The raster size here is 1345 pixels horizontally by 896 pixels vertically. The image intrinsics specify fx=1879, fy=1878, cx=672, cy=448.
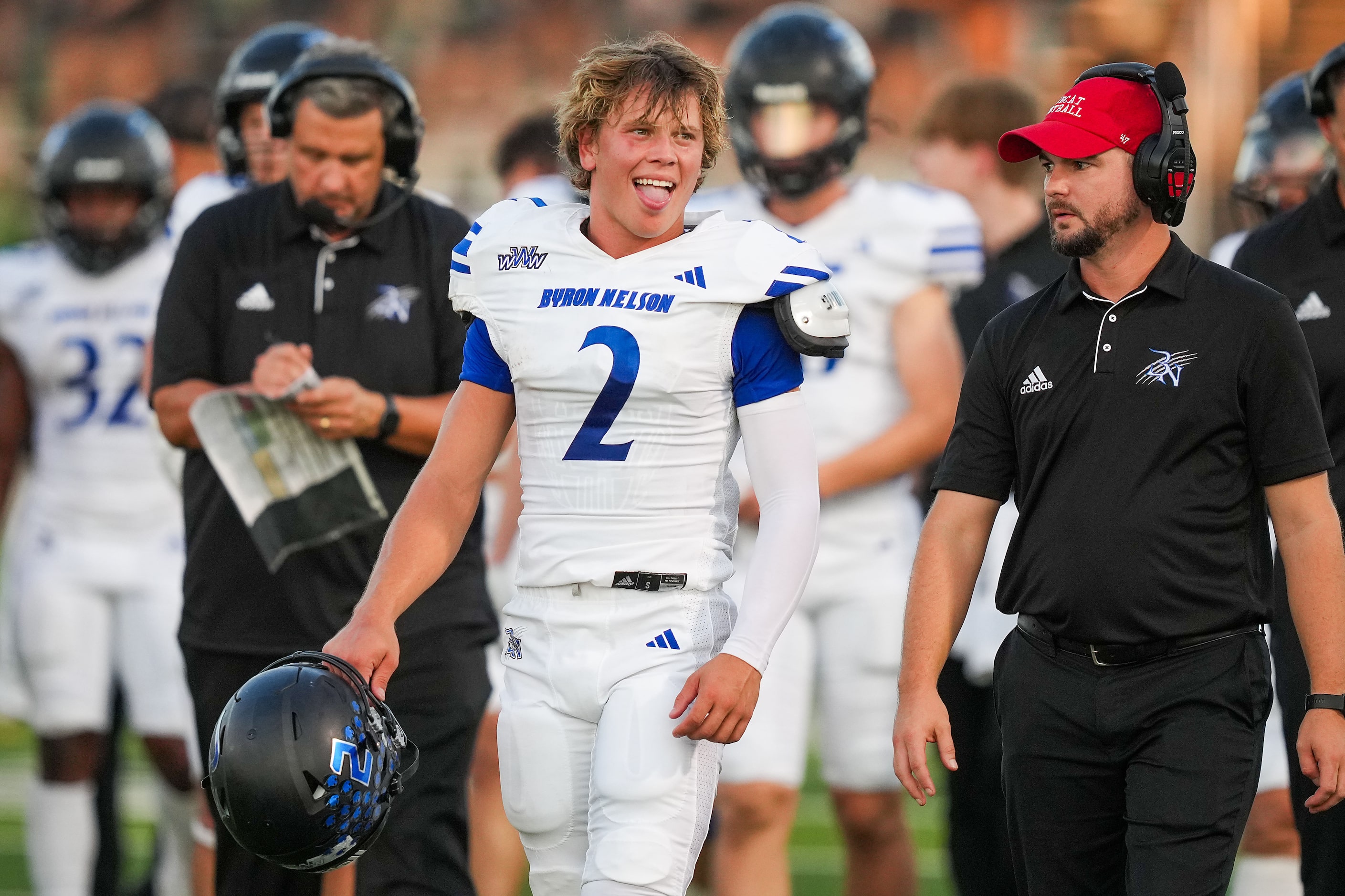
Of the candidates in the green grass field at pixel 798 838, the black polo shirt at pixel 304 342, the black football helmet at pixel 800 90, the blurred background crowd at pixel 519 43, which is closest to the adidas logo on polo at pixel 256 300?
the black polo shirt at pixel 304 342

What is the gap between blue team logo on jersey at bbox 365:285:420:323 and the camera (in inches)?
174

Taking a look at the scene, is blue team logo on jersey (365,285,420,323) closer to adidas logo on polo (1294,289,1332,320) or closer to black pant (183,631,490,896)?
black pant (183,631,490,896)

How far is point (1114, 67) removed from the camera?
3574 millimetres

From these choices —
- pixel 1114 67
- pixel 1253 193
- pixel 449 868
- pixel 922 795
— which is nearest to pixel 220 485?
pixel 449 868

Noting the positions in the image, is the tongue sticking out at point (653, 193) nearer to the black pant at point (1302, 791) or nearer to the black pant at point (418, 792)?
the black pant at point (418, 792)

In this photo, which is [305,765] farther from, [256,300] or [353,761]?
[256,300]

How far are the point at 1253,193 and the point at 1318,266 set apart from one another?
56.0 inches

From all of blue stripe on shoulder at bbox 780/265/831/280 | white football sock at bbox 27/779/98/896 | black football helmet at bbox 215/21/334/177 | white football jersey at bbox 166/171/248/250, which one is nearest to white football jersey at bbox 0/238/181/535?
→ white football jersey at bbox 166/171/248/250

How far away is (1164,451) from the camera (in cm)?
335

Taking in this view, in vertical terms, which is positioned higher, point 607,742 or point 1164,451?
point 1164,451

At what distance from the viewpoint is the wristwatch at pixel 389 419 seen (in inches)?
167

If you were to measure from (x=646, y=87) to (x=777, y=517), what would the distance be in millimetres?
815

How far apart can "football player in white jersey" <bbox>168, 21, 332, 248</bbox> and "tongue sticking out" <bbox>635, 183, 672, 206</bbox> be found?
229cm

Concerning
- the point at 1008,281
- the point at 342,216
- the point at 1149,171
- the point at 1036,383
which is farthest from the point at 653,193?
the point at 1008,281
